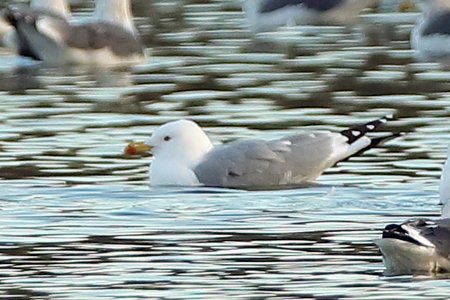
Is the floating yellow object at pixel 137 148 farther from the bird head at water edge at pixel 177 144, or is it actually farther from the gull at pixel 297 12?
the gull at pixel 297 12

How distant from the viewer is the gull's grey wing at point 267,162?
Answer: 1420 centimetres

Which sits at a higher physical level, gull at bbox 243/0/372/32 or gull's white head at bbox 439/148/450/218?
gull at bbox 243/0/372/32

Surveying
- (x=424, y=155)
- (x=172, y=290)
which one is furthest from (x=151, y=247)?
(x=424, y=155)

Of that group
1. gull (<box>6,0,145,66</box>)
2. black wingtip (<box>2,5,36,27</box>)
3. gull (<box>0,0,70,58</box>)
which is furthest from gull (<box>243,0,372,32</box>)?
black wingtip (<box>2,5,36,27</box>)

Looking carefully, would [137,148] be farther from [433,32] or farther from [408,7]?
[408,7]

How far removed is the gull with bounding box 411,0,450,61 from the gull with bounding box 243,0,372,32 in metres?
1.84

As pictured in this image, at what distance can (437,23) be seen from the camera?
23.8 metres

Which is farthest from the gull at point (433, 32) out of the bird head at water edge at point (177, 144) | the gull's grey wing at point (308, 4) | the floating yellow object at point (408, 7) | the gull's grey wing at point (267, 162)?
the bird head at water edge at point (177, 144)

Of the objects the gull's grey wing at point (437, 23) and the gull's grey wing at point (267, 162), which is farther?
the gull's grey wing at point (437, 23)

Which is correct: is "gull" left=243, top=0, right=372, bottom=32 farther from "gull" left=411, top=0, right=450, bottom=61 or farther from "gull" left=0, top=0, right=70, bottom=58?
"gull" left=0, top=0, right=70, bottom=58

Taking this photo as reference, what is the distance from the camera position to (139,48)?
2222cm

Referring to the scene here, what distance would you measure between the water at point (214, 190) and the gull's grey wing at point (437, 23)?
346mm

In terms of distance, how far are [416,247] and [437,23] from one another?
13.7 metres

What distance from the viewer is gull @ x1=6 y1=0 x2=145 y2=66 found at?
73.3ft
